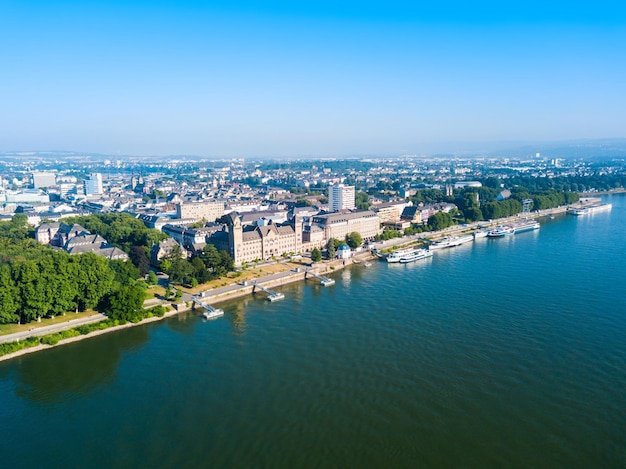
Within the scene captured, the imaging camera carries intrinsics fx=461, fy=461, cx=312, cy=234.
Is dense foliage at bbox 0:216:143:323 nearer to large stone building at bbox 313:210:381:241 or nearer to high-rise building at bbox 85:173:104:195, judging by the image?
large stone building at bbox 313:210:381:241

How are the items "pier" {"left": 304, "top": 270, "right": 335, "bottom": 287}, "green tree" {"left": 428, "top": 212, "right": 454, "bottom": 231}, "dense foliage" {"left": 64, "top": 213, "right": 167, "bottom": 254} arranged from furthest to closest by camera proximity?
"green tree" {"left": 428, "top": 212, "right": 454, "bottom": 231} < "dense foliage" {"left": 64, "top": 213, "right": 167, "bottom": 254} < "pier" {"left": 304, "top": 270, "right": 335, "bottom": 287}

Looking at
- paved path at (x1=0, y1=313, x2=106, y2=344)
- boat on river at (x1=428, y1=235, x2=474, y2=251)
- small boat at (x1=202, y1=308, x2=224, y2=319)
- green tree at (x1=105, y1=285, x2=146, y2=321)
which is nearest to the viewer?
paved path at (x1=0, y1=313, x2=106, y2=344)

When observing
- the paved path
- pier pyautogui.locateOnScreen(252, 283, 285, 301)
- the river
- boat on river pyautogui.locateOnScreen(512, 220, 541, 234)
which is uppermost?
boat on river pyautogui.locateOnScreen(512, 220, 541, 234)

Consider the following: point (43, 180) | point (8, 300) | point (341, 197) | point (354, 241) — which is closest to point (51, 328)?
point (8, 300)

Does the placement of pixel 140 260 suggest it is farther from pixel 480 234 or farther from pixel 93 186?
pixel 93 186

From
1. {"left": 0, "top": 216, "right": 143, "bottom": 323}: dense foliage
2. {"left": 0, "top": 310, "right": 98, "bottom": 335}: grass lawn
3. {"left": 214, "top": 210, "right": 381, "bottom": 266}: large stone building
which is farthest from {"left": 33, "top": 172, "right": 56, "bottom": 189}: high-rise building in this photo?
{"left": 0, "top": 310, "right": 98, "bottom": 335}: grass lawn

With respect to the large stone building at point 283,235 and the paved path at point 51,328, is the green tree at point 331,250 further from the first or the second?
the paved path at point 51,328

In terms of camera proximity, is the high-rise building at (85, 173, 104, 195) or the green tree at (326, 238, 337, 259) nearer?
the green tree at (326, 238, 337, 259)
